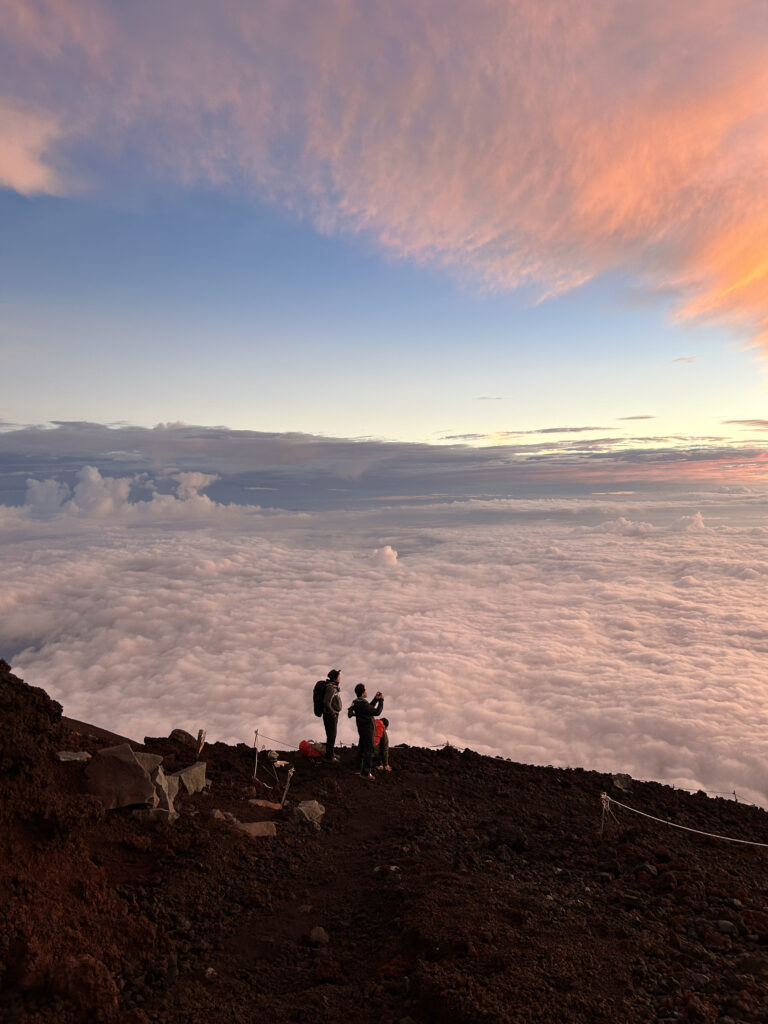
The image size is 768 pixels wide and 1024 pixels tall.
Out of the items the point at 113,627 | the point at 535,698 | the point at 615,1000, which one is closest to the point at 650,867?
the point at 615,1000

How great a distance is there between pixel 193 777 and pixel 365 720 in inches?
155

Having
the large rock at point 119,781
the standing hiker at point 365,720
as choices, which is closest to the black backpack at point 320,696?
the standing hiker at point 365,720

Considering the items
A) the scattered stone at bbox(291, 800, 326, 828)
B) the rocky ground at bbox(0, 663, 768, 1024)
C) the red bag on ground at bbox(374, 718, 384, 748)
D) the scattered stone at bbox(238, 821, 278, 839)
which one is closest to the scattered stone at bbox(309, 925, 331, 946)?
the rocky ground at bbox(0, 663, 768, 1024)

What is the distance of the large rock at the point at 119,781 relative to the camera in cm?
803

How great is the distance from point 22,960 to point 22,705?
409cm

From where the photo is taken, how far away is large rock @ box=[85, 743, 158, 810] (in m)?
8.03

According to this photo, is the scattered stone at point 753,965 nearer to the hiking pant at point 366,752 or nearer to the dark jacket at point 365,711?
the dark jacket at point 365,711

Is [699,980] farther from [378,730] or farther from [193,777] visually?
[378,730]

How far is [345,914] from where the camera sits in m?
7.33

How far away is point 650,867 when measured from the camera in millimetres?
8344

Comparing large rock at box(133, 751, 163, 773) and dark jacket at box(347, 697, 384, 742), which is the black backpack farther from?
large rock at box(133, 751, 163, 773)

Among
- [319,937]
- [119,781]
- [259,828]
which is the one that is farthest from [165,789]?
[319,937]

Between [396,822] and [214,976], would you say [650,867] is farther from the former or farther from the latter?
[214,976]

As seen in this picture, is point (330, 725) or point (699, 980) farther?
point (330, 725)
